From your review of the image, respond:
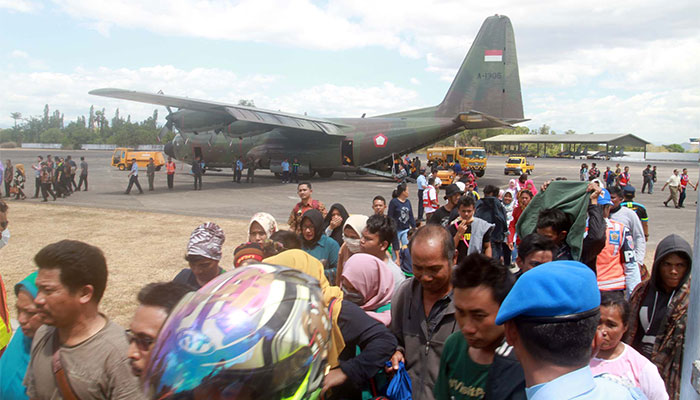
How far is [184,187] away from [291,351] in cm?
2306

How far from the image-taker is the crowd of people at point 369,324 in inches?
43.8

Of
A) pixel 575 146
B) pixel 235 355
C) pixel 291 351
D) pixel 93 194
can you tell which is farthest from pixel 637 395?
pixel 575 146

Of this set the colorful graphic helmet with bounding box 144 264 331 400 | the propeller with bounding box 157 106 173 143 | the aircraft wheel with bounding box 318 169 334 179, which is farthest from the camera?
the aircraft wheel with bounding box 318 169 334 179

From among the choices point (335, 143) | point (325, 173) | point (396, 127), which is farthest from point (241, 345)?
point (325, 173)

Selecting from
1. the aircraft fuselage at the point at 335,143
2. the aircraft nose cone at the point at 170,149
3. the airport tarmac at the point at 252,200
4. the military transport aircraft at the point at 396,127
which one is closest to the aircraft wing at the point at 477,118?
the military transport aircraft at the point at 396,127

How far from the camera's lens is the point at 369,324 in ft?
8.11

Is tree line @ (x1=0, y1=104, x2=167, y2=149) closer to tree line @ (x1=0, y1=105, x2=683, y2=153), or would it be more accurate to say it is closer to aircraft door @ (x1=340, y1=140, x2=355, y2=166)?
tree line @ (x1=0, y1=105, x2=683, y2=153)

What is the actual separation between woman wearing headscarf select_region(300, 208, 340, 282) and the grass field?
273 cm

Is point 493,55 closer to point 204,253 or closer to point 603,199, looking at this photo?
point 603,199

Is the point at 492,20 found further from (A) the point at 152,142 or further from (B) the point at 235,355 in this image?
(A) the point at 152,142

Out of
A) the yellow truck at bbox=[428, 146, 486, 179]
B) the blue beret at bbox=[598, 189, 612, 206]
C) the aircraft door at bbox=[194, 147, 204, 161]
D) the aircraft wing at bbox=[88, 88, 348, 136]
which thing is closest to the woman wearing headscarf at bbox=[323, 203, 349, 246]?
the blue beret at bbox=[598, 189, 612, 206]

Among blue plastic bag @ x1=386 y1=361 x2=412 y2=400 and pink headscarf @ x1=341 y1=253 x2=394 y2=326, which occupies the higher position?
pink headscarf @ x1=341 y1=253 x2=394 y2=326

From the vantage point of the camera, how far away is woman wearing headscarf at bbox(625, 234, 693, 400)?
3111 millimetres

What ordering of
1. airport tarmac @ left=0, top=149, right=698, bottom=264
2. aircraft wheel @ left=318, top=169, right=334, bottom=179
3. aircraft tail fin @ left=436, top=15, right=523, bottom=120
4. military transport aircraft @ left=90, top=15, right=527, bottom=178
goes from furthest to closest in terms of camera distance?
aircraft wheel @ left=318, top=169, right=334, bottom=179, aircraft tail fin @ left=436, top=15, right=523, bottom=120, military transport aircraft @ left=90, top=15, right=527, bottom=178, airport tarmac @ left=0, top=149, right=698, bottom=264
